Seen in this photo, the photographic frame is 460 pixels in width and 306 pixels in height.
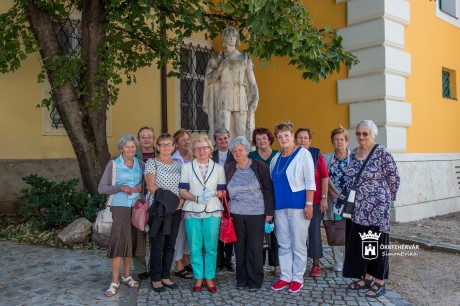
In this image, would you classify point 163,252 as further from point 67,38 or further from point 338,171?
point 67,38

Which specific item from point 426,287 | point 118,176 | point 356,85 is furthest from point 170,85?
point 426,287

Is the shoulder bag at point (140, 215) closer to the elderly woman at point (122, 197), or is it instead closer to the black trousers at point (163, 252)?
the elderly woman at point (122, 197)

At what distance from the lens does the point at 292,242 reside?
448 cm

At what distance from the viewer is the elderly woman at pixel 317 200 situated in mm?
4793

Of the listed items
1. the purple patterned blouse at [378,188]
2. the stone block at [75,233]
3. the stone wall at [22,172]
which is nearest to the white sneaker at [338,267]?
the purple patterned blouse at [378,188]

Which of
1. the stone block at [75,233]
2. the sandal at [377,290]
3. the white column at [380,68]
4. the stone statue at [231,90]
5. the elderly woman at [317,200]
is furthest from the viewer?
the white column at [380,68]

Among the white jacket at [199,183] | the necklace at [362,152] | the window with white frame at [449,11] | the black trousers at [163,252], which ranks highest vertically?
the window with white frame at [449,11]

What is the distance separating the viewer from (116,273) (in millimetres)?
4453

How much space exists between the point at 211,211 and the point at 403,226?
4917 millimetres

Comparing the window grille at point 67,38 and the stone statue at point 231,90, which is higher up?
the window grille at point 67,38

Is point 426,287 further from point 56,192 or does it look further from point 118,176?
point 56,192

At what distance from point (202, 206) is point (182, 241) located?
2.42 feet

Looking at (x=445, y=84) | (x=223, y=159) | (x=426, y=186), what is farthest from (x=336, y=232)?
(x=445, y=84)

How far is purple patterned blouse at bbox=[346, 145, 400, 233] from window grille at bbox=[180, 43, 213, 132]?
764cm
